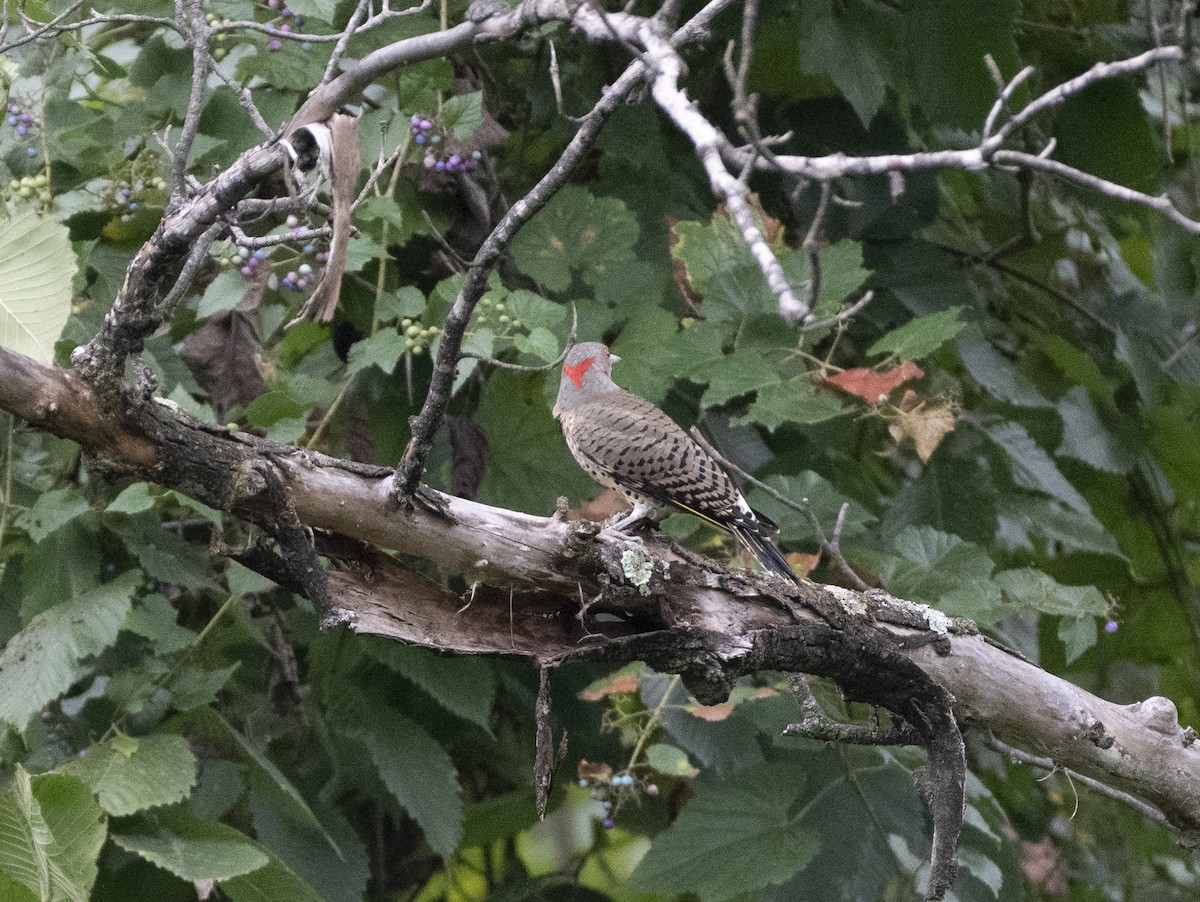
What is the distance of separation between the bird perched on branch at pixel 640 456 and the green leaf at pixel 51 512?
4.37ft

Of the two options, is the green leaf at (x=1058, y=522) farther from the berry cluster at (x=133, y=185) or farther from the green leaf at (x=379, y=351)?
the berry cluster at (x=133, y=185)

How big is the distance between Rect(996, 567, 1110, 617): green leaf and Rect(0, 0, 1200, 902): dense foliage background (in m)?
0.01

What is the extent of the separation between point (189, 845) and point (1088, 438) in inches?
128

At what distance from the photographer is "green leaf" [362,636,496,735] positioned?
3.57 meters

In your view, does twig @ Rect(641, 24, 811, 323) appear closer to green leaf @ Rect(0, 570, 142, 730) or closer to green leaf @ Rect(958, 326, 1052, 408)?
green leaf @ Rect(0, 570, 142, 730)

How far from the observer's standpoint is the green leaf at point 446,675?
3568 millimetres

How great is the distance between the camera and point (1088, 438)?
14.8ft

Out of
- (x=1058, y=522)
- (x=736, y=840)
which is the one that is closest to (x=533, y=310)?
(x=736, y=840)

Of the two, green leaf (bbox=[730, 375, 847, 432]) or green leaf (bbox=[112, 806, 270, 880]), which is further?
green leaf (bbox=[730, 375, 847, 432])

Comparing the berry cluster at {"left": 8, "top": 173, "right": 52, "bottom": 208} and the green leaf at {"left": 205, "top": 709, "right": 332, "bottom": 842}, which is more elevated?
the berry cluster at {"left": 8, "top": 173, "right": 52, "bottom": 208}

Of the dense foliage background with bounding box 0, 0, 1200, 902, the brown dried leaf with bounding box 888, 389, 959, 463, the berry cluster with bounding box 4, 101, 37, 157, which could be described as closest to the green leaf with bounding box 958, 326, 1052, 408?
the dense foliage background with bounding box 0, 0, 1200, 902

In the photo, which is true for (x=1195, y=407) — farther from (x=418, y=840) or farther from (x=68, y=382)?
(x=68, y=382)

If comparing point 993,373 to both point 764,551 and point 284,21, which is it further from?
point 284,21

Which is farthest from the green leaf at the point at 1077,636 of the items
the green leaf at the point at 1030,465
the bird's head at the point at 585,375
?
the bird's head at the point at 585,375
